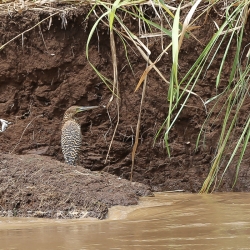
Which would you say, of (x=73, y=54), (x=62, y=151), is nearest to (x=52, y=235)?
(x=62, y=151)

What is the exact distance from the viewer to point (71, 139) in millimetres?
5949

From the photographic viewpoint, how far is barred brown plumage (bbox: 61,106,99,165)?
5.95 m

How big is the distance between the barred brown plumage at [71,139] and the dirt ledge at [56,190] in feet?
1.58

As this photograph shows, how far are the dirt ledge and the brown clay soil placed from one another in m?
0.78

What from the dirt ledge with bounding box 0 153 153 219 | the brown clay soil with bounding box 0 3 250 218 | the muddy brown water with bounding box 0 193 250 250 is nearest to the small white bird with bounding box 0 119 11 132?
the brown clay soil with bounding box 0 3 250 218

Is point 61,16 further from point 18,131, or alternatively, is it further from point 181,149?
point 181,149

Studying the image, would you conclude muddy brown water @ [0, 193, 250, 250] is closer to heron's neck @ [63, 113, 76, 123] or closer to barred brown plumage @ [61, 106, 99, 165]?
barred brown plumage @ [61, 106, 99, 165]

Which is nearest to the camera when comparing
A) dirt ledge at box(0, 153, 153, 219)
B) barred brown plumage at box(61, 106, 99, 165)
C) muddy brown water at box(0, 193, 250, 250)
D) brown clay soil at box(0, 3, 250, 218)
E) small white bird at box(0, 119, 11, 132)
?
Answer: muddy brown water at box(0, 193, 250, 250)

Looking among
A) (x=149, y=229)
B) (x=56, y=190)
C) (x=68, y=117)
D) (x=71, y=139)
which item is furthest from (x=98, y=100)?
(x=149, y=229)

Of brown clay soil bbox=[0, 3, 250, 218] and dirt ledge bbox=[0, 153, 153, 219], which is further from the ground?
brown clay soil bbox=[0, 3, 250, 218]

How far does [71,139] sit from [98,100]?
2.20 ft

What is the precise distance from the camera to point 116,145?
6.38 m

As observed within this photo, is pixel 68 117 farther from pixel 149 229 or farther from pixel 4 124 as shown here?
pixel 149 229

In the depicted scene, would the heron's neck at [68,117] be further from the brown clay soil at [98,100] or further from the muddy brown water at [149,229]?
the muddy brown water at [149,229]
